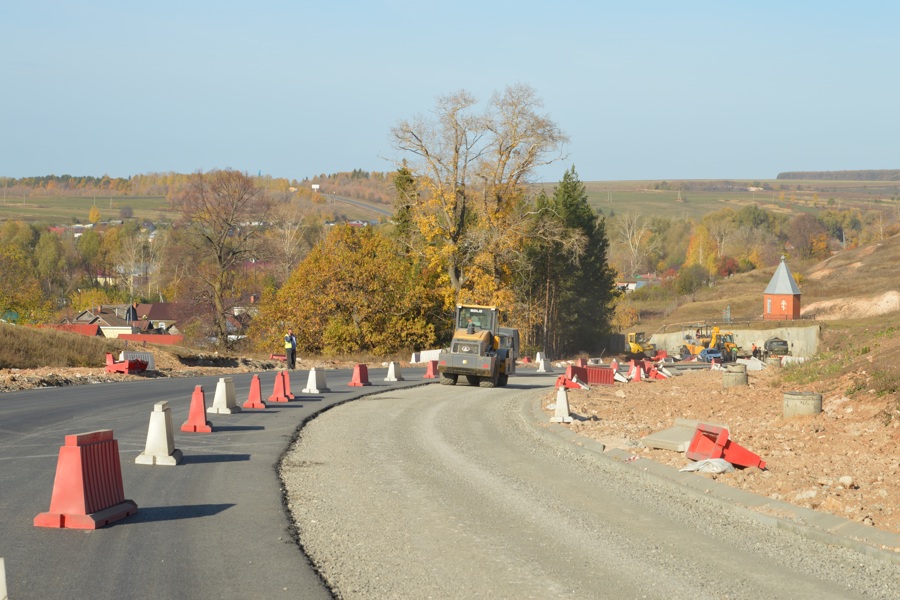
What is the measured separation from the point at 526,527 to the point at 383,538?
1.61m

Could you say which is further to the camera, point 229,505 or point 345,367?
point 345,367

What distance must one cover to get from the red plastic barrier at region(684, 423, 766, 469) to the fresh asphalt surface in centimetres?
611

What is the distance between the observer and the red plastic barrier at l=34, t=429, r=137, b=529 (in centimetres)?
971

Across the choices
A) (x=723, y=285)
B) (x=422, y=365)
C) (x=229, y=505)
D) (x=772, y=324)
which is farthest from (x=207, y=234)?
(x=723, y=285)

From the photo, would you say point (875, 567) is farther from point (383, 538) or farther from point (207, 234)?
point (207, 234)

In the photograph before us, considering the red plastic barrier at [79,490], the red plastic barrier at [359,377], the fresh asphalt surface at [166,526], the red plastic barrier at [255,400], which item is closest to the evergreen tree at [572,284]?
the red plastic barrier at [359,377]

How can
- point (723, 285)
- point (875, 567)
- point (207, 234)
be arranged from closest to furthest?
point (875, 567) < point (207, 234) < point (723, 285)

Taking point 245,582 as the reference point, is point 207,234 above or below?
above

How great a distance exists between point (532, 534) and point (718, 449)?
497 cm

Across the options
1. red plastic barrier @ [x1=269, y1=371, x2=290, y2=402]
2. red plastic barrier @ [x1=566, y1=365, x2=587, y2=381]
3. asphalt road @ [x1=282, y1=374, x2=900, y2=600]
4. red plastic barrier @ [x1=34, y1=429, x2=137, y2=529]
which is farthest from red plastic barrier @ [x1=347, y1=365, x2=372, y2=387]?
red plastic barrier @ [x1=34, y1=429, x2=137, y2=529]

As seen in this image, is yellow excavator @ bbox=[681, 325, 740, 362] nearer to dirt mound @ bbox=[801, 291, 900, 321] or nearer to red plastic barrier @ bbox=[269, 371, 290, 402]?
dirt mound @ bbox=[801, 291, 900, 321]

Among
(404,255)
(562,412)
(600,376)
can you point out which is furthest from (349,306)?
(562,412)

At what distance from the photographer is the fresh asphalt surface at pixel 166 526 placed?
7.92 metres

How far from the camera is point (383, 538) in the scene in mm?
9984
